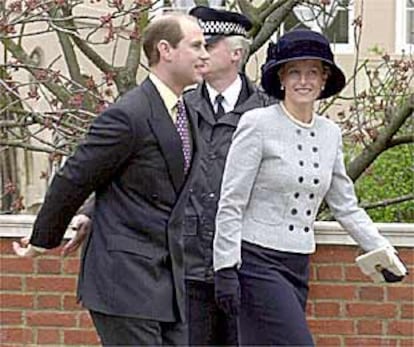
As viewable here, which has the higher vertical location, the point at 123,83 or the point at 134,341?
the point at 123,83

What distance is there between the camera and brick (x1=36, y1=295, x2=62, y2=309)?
7.05m

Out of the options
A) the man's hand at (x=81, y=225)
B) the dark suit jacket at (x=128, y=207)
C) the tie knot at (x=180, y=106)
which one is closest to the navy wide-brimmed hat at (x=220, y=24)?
the tie knot at (x=180, y=106)

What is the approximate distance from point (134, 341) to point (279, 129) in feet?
3.89

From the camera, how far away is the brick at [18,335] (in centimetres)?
706

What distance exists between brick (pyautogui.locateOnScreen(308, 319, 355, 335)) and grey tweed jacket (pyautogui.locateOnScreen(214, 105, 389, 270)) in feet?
5.31

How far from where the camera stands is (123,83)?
7.91 meters

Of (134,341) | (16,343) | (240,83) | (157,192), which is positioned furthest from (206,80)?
(16,343)

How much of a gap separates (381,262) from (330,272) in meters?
1.42

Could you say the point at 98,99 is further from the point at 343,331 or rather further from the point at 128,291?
the point at 128,291

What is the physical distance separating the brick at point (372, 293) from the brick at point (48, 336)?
5.58 ft

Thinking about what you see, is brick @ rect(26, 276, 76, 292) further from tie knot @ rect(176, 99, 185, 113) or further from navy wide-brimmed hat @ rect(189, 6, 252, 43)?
tie knot @ rect(176, 99, 185, 113)

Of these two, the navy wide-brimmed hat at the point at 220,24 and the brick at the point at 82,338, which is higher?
the navy wide-brimmed hat at the point at 220,24

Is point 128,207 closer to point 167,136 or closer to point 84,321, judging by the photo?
point 167,136

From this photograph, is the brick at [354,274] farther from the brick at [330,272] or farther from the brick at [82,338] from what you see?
the brick at [82,338]
